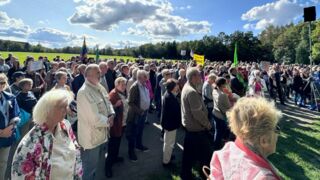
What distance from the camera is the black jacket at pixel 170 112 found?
657 cm

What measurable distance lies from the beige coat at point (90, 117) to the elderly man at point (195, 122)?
5.21 feet

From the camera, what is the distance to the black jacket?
6.57m

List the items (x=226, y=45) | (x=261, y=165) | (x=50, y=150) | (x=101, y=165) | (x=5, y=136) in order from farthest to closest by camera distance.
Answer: (x=226, y=45)
(x=101, y=165)
(x=5, y=136)
(x=50, y=150)
(x=261, y=165)

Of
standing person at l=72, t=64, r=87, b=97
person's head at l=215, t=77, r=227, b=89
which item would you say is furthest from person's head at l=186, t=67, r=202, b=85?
standing person at l=72, t=64, r=87, b=97

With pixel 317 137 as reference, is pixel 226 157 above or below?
above

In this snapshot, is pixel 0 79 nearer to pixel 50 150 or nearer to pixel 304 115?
pixel 50 150

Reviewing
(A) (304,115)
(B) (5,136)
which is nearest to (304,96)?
(A) (304,115)

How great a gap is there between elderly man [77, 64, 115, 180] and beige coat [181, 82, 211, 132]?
5.01 feet

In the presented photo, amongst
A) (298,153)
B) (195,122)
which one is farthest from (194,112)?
(298,153)

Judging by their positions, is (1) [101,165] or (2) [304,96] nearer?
(1) [101,165]

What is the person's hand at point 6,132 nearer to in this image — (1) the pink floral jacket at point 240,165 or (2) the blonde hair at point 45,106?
(2) the blonde hair at point 45,106

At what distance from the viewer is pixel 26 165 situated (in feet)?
9.44

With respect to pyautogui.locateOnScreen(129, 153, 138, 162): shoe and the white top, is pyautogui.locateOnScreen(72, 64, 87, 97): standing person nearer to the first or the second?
pyautogui.locateOnScreen(129, 153, 138, 162): shoe

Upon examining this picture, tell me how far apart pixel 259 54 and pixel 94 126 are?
6384cm
